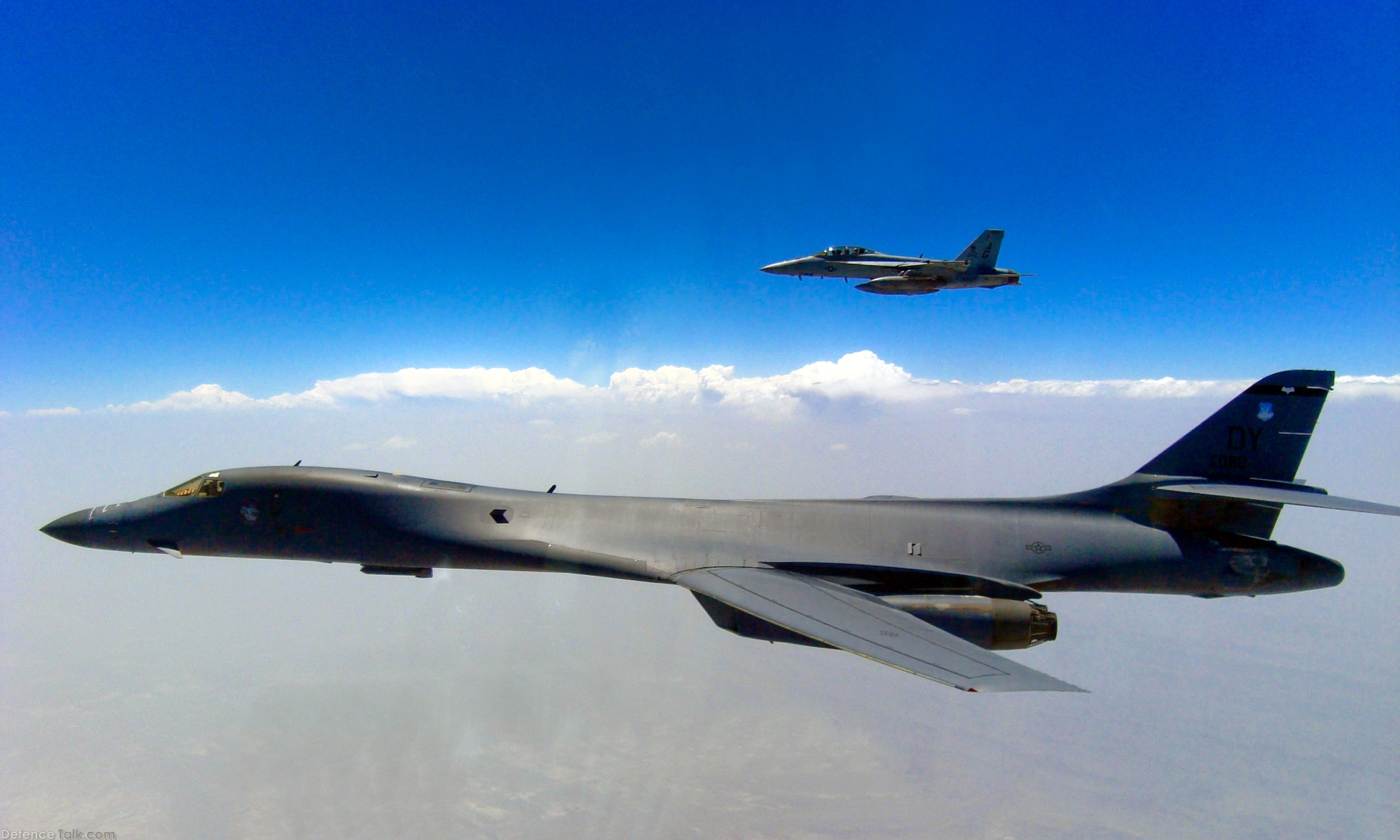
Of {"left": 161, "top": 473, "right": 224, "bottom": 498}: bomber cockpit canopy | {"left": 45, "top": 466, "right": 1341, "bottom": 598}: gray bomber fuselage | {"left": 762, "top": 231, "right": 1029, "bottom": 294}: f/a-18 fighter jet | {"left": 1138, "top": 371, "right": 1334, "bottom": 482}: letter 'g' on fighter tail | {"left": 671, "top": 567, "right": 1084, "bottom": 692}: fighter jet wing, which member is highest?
{"left": 762, "top": 231, "right": 1029, "bottom": 294}: f/a-18 fighter jet

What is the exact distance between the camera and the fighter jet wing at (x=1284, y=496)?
6.12 metres

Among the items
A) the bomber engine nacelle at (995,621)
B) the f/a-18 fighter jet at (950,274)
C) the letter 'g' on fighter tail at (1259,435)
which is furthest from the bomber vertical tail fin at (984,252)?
the bomber engine nacelle at (995,621)

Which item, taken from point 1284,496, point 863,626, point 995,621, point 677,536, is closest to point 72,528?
point 677,536

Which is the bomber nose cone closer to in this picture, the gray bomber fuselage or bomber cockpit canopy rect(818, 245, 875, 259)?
the gray bomber fuselage

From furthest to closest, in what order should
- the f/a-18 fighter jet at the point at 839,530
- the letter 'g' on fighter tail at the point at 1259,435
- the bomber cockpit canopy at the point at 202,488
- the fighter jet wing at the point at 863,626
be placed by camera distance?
the bomber cockpit canopy at the point at 202,488 < the letter 'g' on fighter tail at the point at 1259,435 < the f/a-18 fighter jet at the point at 839,530 < the fighter jet wing at the point at 863,626

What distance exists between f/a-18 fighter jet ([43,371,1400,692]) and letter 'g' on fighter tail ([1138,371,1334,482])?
2cm

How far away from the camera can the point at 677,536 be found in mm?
7953

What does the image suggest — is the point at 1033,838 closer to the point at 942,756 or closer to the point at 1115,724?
the point at 942,756

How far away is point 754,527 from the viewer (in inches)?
317

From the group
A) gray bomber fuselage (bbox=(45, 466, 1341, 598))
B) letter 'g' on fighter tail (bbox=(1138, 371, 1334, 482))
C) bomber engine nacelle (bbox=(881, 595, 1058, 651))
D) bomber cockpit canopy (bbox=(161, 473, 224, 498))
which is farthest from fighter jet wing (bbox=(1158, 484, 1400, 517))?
bomber cockpit canopy (bbox=(161, 473, 224, 498))

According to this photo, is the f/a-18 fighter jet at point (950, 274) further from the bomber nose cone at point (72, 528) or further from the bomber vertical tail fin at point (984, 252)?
the bomber nose cone at point (72, 528)

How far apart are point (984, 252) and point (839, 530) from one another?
11238 millimetres

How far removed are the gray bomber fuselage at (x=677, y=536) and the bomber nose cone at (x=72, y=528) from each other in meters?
0.03

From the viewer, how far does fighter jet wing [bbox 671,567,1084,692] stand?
12.5ft
